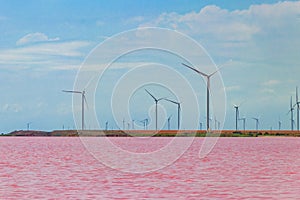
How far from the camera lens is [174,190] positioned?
28.3 m

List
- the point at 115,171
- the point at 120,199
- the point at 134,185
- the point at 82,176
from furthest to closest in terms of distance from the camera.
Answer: the point at 115,171 → the point at 82,176 → the point at 134,185 → the point at 120,199

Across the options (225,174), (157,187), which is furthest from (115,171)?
(157,187)

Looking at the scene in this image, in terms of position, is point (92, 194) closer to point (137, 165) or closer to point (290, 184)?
point (290, 184)

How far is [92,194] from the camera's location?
26922mm

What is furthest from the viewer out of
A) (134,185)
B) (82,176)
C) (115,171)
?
(115,171)

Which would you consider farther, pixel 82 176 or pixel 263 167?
pixel 263 167

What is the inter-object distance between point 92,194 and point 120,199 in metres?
1.75

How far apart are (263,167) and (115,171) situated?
32.1 ft

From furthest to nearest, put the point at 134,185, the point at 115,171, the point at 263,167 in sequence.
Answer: the point at 263,167
the point at 115,171
the point at 134,185

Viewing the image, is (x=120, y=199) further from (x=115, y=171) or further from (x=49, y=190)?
(x=115, y=171)

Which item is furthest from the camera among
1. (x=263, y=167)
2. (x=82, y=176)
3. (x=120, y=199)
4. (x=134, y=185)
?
(x=263, y=167)

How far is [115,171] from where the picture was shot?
38.5 meters

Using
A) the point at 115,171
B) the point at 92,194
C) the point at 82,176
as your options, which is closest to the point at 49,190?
the point at 92,194

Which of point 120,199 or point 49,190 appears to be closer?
point 120,199
